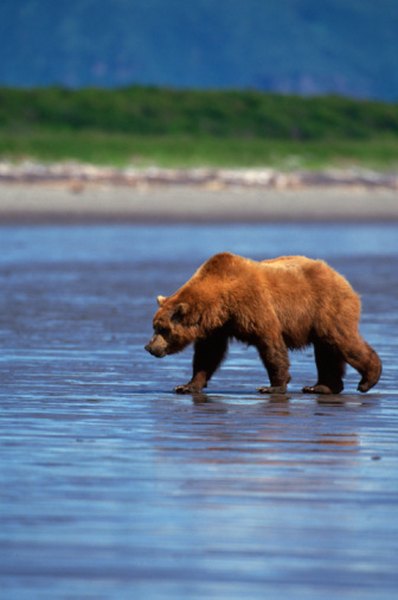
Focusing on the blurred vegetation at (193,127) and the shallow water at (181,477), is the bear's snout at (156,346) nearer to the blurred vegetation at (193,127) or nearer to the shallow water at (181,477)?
the shallow water at (181,477)

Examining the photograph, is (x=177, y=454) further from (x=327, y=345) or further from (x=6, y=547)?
(x=327, y=345)

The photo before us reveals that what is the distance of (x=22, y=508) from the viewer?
6.36 metres

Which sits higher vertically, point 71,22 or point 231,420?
point 71,22

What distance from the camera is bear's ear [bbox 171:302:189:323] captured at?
32.1 ft

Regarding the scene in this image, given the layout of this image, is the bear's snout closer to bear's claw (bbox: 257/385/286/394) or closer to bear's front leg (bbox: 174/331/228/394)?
bear's front leg (bbox: 174/331/228/394)

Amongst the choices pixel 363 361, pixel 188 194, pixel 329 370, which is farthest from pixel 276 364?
pixel 188 194

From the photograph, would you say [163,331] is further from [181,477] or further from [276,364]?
[181,477]

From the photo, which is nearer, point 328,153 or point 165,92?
point 328,153

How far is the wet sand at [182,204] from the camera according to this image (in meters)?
37.8

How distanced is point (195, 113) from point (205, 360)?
53.5 meters

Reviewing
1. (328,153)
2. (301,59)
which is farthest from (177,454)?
(301,59)

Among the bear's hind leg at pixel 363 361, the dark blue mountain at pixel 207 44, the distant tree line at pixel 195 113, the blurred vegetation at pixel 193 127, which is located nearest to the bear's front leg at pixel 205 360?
the bear's hind leg at pixel 363 361

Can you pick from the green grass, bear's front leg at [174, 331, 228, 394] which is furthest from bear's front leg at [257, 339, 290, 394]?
the green grass

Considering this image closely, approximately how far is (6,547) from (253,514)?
3.14ft
